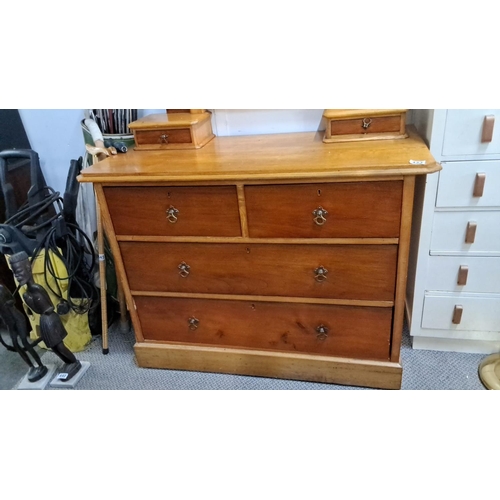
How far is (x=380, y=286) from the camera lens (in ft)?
4.31

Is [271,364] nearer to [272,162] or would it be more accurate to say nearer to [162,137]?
[272,162]

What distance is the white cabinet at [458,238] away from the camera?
4.18ft

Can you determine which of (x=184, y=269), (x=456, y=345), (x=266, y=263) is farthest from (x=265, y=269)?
(x=456, y=345)

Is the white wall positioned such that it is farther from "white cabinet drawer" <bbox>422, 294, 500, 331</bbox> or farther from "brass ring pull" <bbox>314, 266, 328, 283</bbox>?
"white cabinet drawer" <bbox>422, 294, 500, 331</bbox>

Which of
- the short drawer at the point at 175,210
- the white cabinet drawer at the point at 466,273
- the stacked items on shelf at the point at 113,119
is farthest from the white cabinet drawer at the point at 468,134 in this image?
the stacked items on shelf at the point at 113,119

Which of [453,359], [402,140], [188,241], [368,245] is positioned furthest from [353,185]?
[453,359]

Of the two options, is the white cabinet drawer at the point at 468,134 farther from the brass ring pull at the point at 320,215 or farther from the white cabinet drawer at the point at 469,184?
the brass ring pull at the point at 320,215

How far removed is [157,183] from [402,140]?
2.80 feet

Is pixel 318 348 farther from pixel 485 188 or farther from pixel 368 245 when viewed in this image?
pixel 485 188

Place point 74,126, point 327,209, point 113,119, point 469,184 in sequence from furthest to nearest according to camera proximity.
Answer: point 74,126, point 113,119, point 469,184, point 327,209

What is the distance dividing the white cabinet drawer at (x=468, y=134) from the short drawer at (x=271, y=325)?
0.59 m

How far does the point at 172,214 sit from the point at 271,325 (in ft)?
1.87

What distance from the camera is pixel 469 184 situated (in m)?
1.33

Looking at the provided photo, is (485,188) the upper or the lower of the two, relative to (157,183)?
lower
